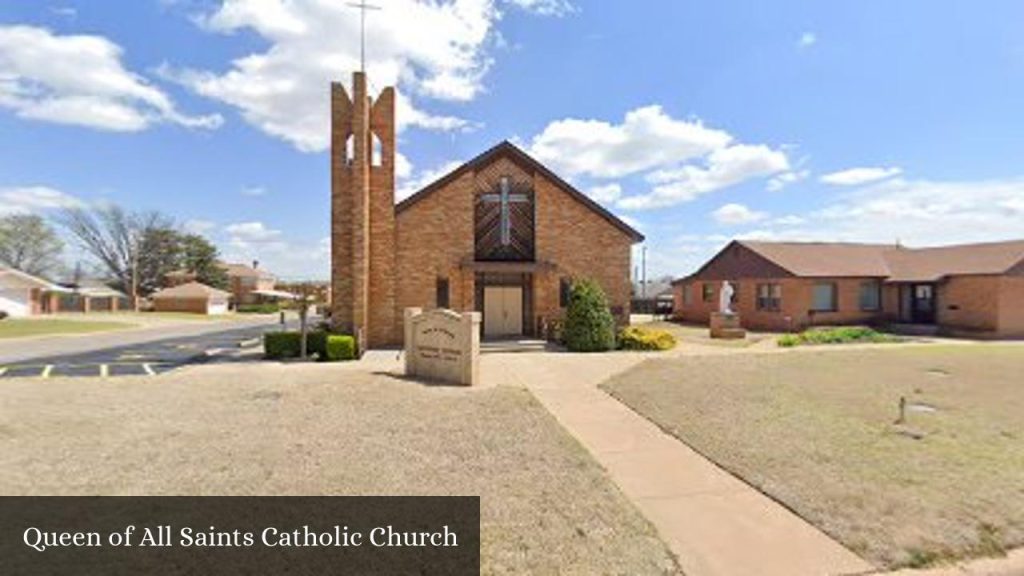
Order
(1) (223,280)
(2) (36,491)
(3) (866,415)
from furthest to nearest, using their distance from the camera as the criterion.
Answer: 1. (1) (223,280)
2. (3) (866,415)
3. (2) (36,491)

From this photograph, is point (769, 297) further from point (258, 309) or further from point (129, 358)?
point (258, 309)

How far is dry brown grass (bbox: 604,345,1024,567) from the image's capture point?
5.44m

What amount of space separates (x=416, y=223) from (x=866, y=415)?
1577cm

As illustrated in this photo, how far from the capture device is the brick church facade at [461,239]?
19.8 metres

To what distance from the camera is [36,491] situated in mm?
5891

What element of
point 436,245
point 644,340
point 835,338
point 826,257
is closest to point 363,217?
point 436,245

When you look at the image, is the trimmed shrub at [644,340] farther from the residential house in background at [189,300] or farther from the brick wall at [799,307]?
the residential house in background at [189,300]

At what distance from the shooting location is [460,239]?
21.9 metres

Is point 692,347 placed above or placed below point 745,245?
below

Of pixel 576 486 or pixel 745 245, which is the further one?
pixel 745 245

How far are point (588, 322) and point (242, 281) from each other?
7453 centimetres

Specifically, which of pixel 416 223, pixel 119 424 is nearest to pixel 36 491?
pixel 119 424

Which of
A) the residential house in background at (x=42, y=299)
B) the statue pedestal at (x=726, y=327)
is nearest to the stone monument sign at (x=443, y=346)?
the statue pedestal at (x=726, y=327)

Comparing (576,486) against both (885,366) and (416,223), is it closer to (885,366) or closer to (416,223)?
(885,366)
